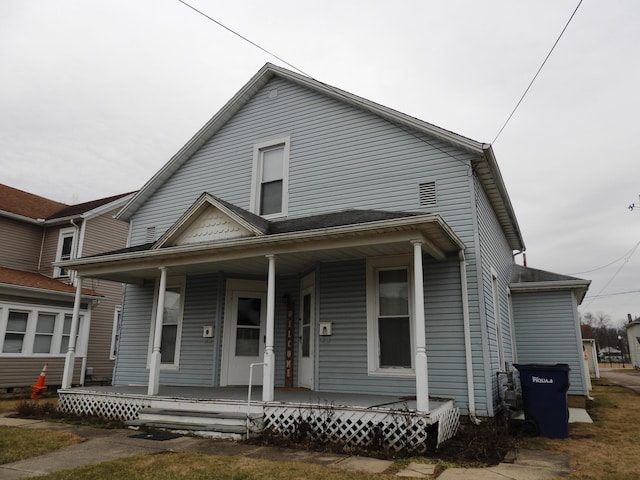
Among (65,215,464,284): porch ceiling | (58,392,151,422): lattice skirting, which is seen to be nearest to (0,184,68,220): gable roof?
(65,215,464,284): porch ceiling

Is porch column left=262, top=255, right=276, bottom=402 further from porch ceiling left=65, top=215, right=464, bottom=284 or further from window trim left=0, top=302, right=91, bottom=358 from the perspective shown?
window trim left=0, top=302, right=91, bottom=358

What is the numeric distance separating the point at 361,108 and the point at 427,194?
8.32 ft

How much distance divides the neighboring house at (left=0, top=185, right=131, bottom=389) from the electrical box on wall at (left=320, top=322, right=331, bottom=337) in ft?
28.3

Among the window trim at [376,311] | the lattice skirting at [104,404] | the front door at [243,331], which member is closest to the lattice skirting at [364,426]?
the window trim at [376,311]

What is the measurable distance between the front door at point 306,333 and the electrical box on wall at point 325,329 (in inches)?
9.7

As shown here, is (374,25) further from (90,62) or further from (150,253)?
(90,62)

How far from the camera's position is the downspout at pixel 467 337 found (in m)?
7.37

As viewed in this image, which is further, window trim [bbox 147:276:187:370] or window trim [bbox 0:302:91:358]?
window trim [bbox 0:302:91:358]

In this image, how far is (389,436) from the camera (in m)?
6.05

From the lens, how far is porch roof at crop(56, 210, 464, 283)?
272 inches

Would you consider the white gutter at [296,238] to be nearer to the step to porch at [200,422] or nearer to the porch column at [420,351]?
the porch column at [420,351]

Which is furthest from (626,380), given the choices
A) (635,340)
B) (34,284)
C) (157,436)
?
(34,284)

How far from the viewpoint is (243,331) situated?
33.6ft

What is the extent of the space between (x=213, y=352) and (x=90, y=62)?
7.88m
